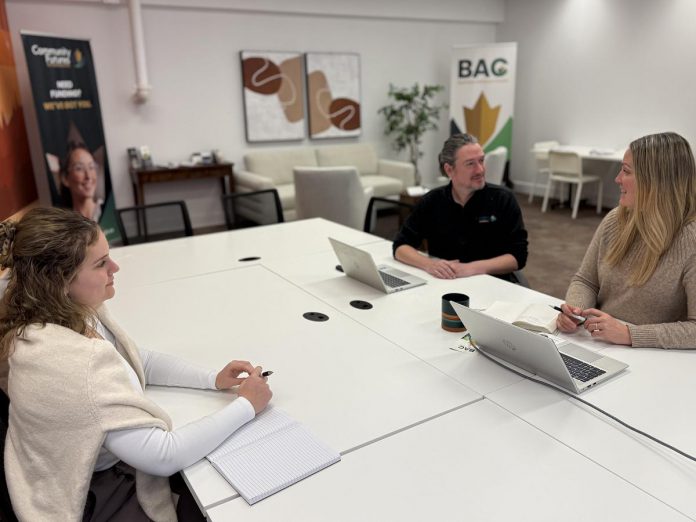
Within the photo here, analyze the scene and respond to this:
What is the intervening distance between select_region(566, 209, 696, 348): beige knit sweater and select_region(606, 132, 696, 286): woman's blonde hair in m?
0.04

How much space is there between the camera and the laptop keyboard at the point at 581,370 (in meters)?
1.50

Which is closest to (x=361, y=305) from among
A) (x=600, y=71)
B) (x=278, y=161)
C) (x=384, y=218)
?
(x=384, y=218)

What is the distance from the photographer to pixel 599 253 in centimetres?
199

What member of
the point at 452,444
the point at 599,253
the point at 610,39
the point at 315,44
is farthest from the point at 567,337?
the point at 610,39

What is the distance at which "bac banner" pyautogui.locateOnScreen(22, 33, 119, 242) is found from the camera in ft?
15.4

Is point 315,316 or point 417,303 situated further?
point 417,303

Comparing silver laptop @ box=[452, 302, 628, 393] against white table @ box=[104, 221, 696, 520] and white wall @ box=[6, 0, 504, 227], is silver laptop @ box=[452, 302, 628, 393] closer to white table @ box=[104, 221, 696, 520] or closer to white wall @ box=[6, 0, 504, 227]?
white table @ box=[104, 221, 696, 520]

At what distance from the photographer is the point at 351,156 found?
7.01 m

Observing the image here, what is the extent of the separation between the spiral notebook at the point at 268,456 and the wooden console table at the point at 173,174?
15.8ft

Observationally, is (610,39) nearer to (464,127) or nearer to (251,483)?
(464,127)

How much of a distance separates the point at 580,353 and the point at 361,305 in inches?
32.4

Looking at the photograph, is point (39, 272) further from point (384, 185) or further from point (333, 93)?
point (333, 93)

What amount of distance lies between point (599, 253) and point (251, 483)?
1.48m

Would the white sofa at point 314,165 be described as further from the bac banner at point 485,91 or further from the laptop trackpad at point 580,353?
the laptop trackpad at point 580,353
